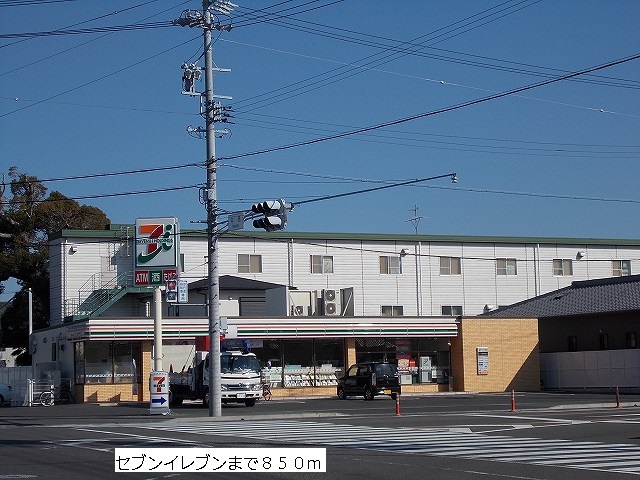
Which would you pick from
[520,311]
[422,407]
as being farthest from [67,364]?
[520,311]

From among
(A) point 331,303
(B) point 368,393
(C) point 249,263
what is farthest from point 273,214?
(C) point 249,263

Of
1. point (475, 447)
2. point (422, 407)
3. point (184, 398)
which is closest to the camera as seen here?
point (475, 447)

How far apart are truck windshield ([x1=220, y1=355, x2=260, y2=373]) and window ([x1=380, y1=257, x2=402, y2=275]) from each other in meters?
23.6

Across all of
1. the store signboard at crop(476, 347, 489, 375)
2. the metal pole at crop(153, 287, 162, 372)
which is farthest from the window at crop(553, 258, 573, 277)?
the metal pole at crop(153, 287, 162, 372)

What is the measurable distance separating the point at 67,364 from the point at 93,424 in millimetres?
21990

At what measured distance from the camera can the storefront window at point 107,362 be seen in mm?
A: 49219

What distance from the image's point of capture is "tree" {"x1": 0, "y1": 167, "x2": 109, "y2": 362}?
67.3 metres

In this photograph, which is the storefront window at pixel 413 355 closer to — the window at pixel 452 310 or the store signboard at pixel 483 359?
the store signboard at pixel 483 359

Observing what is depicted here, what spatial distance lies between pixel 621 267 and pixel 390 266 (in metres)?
19.0

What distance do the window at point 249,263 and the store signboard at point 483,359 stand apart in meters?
14.7

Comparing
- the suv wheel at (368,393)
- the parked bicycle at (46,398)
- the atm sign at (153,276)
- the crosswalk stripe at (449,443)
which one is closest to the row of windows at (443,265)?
the atm sign at (153,276)

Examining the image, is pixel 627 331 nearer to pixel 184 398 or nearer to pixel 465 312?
pixel 465 312

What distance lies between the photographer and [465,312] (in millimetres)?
65750

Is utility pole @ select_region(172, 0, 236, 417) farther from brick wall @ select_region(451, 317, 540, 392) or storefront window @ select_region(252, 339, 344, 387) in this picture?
brick wall @ select_region(451, 317, 540, 392)
